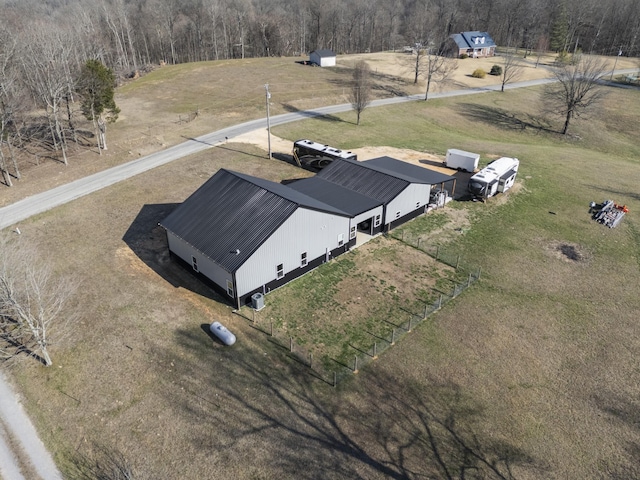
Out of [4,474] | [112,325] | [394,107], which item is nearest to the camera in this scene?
[4,474]

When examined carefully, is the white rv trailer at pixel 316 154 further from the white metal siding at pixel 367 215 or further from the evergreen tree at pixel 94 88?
the evergreen tree at pixel 94 88

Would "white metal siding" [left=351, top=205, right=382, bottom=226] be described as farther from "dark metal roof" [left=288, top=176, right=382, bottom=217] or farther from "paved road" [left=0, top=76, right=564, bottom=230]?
"paved road" [left=0, top=76, right=564, bottom=230]

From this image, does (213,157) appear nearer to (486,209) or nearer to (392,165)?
(392,165)

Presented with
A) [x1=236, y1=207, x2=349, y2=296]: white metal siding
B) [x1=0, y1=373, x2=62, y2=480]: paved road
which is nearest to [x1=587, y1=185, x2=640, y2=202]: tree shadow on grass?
[x1=236, y1=207, x2=349, y2=296]: white metal siding

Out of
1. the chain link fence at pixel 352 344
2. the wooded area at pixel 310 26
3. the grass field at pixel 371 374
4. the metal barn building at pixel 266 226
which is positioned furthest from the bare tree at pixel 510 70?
the chain link fence at pixel 352 344

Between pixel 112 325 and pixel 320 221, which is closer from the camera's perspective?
pixel 112 325

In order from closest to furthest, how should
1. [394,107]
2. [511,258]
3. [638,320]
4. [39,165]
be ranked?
[638,320]
[511,258]
[39,165]
[394,107]

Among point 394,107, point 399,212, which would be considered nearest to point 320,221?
point 399,212

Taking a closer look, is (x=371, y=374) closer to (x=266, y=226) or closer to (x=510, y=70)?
(x=266, y=226)
